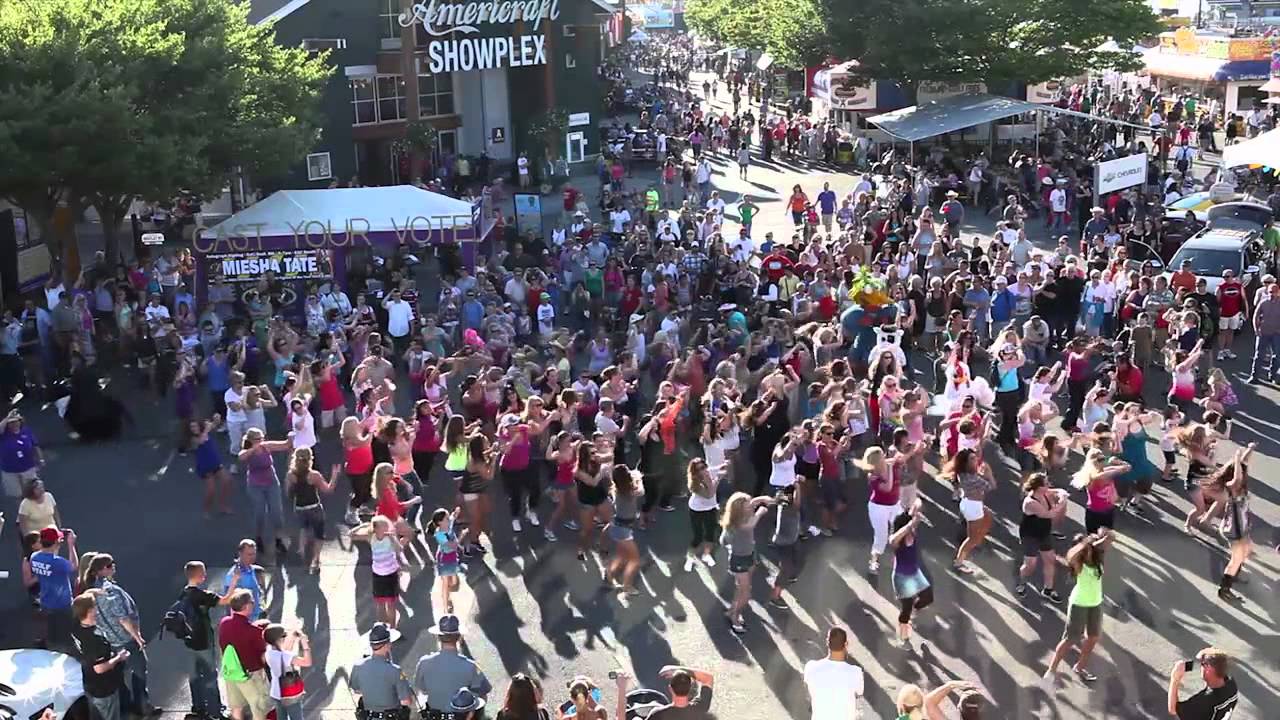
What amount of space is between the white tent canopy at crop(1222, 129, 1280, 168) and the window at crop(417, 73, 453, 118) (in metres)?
21.7

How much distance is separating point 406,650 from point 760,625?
288cm

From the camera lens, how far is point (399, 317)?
19.5m

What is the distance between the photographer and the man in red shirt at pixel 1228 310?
18.9 m

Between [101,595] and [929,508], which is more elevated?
[101,595]

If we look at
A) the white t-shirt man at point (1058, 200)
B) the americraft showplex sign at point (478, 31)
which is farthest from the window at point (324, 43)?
the white t-shirt man at point (1058, 200)

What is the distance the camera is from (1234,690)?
859 centimetres

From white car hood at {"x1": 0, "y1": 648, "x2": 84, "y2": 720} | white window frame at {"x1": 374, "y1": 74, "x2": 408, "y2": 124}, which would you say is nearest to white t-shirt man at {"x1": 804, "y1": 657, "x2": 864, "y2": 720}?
white car hood at {"x1": 0, "y1": 648, "x2": 84, "y2": 720}

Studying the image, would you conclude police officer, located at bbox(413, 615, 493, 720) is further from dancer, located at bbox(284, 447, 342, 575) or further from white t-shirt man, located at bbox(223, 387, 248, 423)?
white t-shirt man, located at bbox(223, 387, 248, 423)

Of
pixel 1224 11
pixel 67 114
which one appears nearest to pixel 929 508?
pixel 67 114

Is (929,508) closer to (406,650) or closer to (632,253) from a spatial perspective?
(406,650)

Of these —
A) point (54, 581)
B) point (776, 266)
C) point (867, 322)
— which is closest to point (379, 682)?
point (54, 581)

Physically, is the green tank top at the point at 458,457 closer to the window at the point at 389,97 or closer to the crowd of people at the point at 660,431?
the crowd of people at the point at 660,431

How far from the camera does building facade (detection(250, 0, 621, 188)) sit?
3628cm

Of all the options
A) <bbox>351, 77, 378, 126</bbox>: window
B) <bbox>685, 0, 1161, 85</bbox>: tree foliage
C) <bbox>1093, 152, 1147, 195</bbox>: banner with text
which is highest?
<bbox>685, 0, 1161, 85</bbox>: tree foliage
